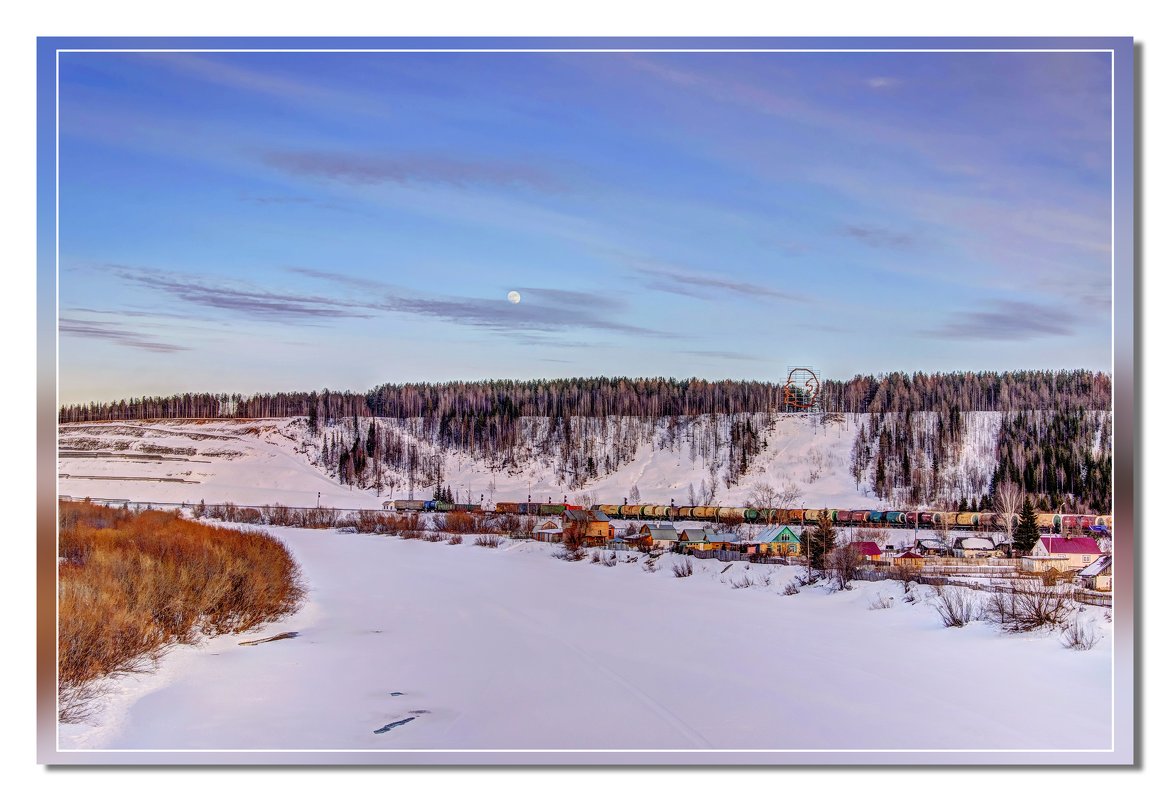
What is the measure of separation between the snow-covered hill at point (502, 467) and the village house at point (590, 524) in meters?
0.39

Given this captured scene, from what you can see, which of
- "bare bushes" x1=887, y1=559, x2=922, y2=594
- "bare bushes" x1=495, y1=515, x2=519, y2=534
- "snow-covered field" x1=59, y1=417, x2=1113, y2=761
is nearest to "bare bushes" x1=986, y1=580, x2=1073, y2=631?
"snow-covered field" x1=59, y1=417, x2=1113, y2=761

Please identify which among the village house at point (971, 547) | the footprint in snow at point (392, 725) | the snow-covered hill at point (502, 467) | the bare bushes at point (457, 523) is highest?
the snow-covered hill at point (502, 467)

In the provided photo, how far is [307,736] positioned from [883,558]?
7.86 m

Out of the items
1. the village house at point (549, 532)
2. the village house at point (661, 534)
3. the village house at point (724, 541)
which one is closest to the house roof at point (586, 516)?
the village house at point (549, 532)

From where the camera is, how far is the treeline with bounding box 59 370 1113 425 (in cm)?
742

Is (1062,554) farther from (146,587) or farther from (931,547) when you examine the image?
(146,587)

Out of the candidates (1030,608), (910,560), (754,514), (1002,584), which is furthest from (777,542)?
(1030,608)

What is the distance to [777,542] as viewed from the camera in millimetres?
11281

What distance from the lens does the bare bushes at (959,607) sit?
651cm

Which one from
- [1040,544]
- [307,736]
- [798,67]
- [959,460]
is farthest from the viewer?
[959,460]

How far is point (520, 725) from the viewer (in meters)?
5.04

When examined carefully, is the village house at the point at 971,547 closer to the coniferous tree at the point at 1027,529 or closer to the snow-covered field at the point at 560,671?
the coniferous tree at the point at 1027,529

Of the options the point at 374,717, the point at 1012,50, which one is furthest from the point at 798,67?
the point at 374,717
